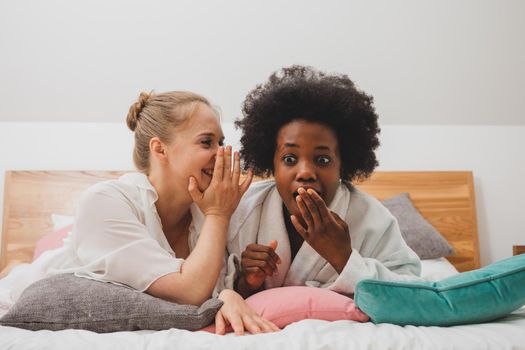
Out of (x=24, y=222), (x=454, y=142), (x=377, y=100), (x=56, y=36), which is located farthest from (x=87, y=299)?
(x=454, y=142)

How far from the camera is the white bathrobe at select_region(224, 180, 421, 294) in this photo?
1.24m

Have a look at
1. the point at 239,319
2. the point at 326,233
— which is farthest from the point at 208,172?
the point at 239,319

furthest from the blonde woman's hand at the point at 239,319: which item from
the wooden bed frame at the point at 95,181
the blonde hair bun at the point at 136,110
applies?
the wooden bed frame at the point at 95,181

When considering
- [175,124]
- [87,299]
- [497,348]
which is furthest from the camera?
[175,124]

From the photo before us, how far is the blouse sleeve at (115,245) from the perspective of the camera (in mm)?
1004

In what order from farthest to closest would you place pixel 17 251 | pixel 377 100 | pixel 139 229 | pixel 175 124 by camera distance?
1. pixel 377 100
2. pixel 17 251
3. pixel 175 124
4. pixel 139 229

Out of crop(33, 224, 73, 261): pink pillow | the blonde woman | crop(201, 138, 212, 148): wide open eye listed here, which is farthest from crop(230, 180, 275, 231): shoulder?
crop(33, 224, 73, 261): pink pillow

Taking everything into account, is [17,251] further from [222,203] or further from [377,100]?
[377,100]

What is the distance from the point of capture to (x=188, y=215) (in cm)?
141

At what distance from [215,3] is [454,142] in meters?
1.62

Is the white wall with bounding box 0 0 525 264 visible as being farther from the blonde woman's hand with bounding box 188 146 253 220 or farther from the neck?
the blonde woman's hand with bounding box 188 146 253 220

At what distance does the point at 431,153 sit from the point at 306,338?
2.18m

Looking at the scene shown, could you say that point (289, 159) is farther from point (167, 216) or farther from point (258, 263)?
point (167, 216)

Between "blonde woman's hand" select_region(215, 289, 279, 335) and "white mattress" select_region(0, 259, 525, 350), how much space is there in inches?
1.3
